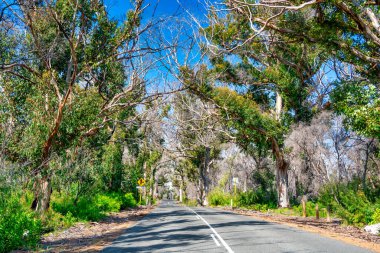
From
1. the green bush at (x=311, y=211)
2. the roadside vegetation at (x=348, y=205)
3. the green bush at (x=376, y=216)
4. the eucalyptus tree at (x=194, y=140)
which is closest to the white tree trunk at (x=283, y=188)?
the roadside vegetation at (x=348, y=205)

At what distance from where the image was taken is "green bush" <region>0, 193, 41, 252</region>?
9.20 metres

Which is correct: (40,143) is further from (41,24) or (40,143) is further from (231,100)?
(231,100)

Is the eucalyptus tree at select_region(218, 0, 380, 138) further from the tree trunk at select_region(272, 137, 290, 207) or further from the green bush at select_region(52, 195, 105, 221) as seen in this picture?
the tree trunk at select_region(272, 137, 290, 207)

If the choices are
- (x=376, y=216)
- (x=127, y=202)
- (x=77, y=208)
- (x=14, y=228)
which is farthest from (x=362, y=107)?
(x=127, y=202)

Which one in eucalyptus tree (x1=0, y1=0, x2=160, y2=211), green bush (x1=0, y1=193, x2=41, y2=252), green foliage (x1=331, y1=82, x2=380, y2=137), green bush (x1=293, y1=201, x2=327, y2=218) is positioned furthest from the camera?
green bush (x1=293, y1=201, x2=327, y2=218)

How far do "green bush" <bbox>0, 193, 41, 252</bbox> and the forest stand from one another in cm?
4

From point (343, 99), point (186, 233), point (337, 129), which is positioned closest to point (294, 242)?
point (186, 233)

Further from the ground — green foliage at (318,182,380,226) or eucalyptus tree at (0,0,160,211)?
eucalyptus tree at (0,0,160,211)

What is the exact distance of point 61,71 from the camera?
2127 centimetres

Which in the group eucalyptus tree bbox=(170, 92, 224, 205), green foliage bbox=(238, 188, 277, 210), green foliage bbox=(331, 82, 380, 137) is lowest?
green foliage bbox=(238, 188, 277, 210)

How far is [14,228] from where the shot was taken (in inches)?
374

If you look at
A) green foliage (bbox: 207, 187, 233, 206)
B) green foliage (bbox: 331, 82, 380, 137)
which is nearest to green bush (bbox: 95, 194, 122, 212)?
green foliage (bbox: 331, 82, 380, 137)

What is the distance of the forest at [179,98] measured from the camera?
12469 millimetres

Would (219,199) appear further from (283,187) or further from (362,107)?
(362,107)
